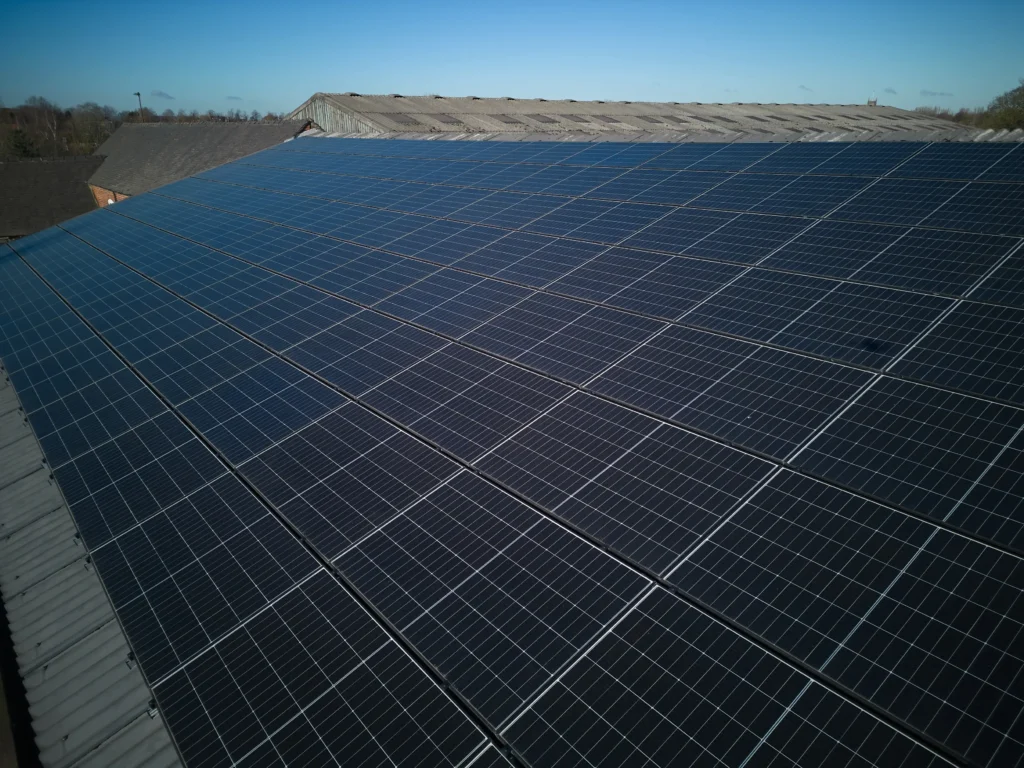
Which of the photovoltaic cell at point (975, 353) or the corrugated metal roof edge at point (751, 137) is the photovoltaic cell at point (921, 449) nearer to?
the photovoltaic cell at point (975, 353)

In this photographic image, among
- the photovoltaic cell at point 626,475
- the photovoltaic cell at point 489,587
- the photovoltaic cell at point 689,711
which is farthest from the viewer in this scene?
the photovoltaic cell at point 626,475

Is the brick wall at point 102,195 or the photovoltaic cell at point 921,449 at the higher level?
the photovoltaic cell at point 921,449

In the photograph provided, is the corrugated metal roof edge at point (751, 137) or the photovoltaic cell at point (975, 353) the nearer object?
the photovoltaic cell at point (975, 353)

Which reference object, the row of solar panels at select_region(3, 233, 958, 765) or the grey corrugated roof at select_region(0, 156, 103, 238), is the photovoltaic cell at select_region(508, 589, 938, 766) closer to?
the row of solar panels at select_region(3, 233, 958, 765)

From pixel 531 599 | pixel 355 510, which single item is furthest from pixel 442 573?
pixel 355 510

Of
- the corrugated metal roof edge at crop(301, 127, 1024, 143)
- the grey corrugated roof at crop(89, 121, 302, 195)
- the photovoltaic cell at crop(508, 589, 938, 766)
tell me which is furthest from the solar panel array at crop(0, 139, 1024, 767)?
the grey corrugated roof at crop(89, 121, 302, 195)

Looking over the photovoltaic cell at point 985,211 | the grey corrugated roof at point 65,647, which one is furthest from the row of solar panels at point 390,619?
the photovoltaic cell at point 985,211

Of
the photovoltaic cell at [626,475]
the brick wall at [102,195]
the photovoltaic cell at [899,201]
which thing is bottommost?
the brick wall at [102,195]
